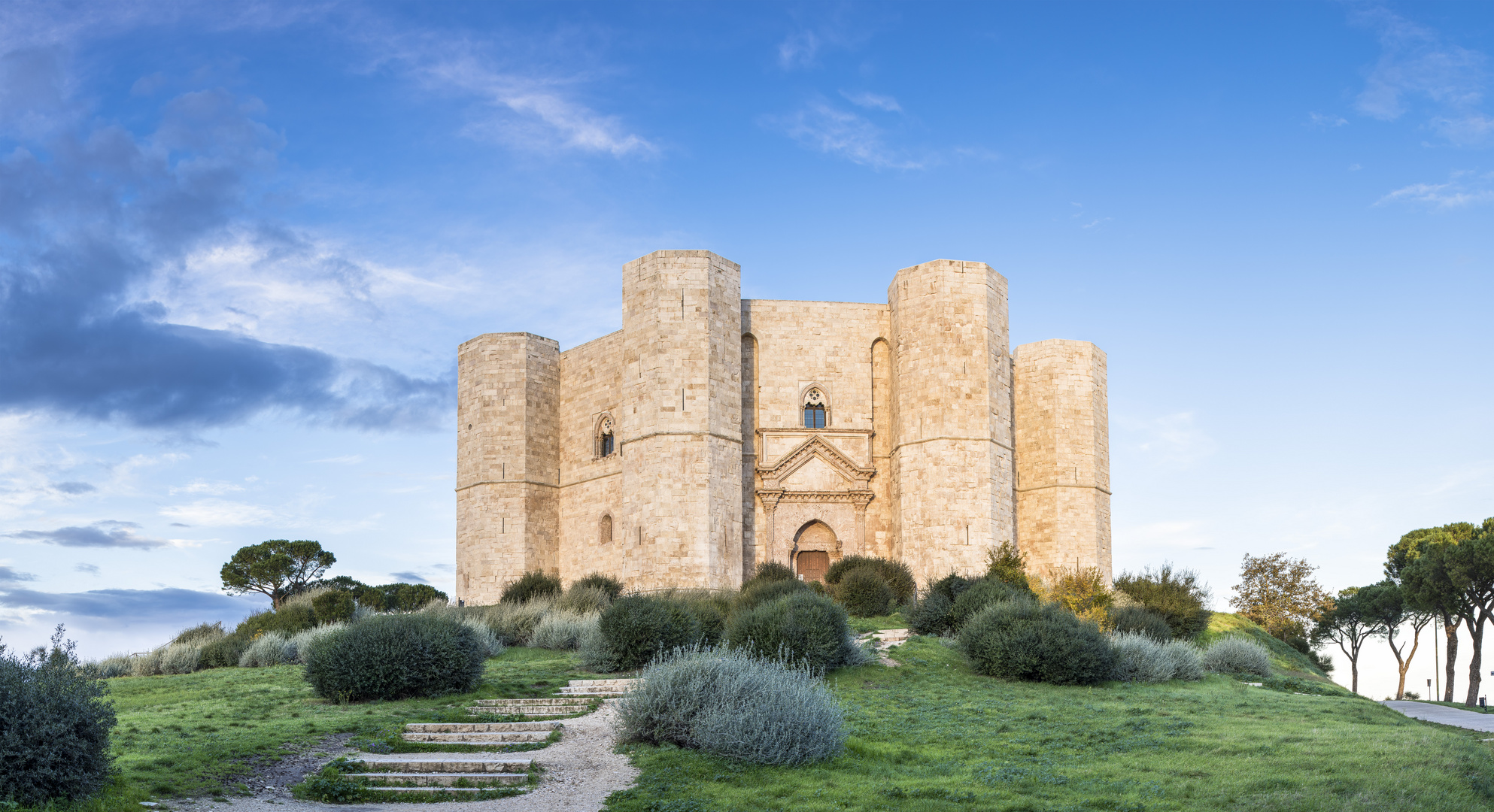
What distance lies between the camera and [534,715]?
1278cm

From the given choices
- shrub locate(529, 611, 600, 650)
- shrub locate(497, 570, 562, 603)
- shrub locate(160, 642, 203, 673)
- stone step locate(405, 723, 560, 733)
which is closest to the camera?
stone step locate(405, 723, 560, 733)

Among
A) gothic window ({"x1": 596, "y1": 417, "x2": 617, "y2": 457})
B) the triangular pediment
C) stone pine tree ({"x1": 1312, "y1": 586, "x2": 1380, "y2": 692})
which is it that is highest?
gothic window ({"x1": 596, "y1": 417, "x2": 617, "y2": 457})

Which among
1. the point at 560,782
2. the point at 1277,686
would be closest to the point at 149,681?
the point at 560,782

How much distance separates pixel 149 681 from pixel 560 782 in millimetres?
12195

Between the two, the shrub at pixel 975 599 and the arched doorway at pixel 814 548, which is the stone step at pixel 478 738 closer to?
the shrub at pixel 975 599

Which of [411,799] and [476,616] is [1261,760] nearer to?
[411,799]

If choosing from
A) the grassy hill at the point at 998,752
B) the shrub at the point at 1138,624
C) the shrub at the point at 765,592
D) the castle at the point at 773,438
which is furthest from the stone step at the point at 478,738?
the castle at the point at 773,438

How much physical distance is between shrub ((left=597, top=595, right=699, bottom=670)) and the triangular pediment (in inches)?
642

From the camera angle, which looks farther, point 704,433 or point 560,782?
point 704,433

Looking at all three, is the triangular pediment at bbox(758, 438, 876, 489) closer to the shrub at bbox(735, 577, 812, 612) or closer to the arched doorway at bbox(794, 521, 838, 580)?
the arched doorway at bbox(794, 521, 838, 580)

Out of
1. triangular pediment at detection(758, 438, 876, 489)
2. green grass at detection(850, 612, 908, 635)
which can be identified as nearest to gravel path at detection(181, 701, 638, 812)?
green grass at detection(850, 612, 908, 635)

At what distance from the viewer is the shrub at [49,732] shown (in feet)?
24.8

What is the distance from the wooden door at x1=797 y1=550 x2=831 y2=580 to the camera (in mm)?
32344

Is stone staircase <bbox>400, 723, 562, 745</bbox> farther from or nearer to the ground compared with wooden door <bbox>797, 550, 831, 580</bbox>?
nearer to the ground
